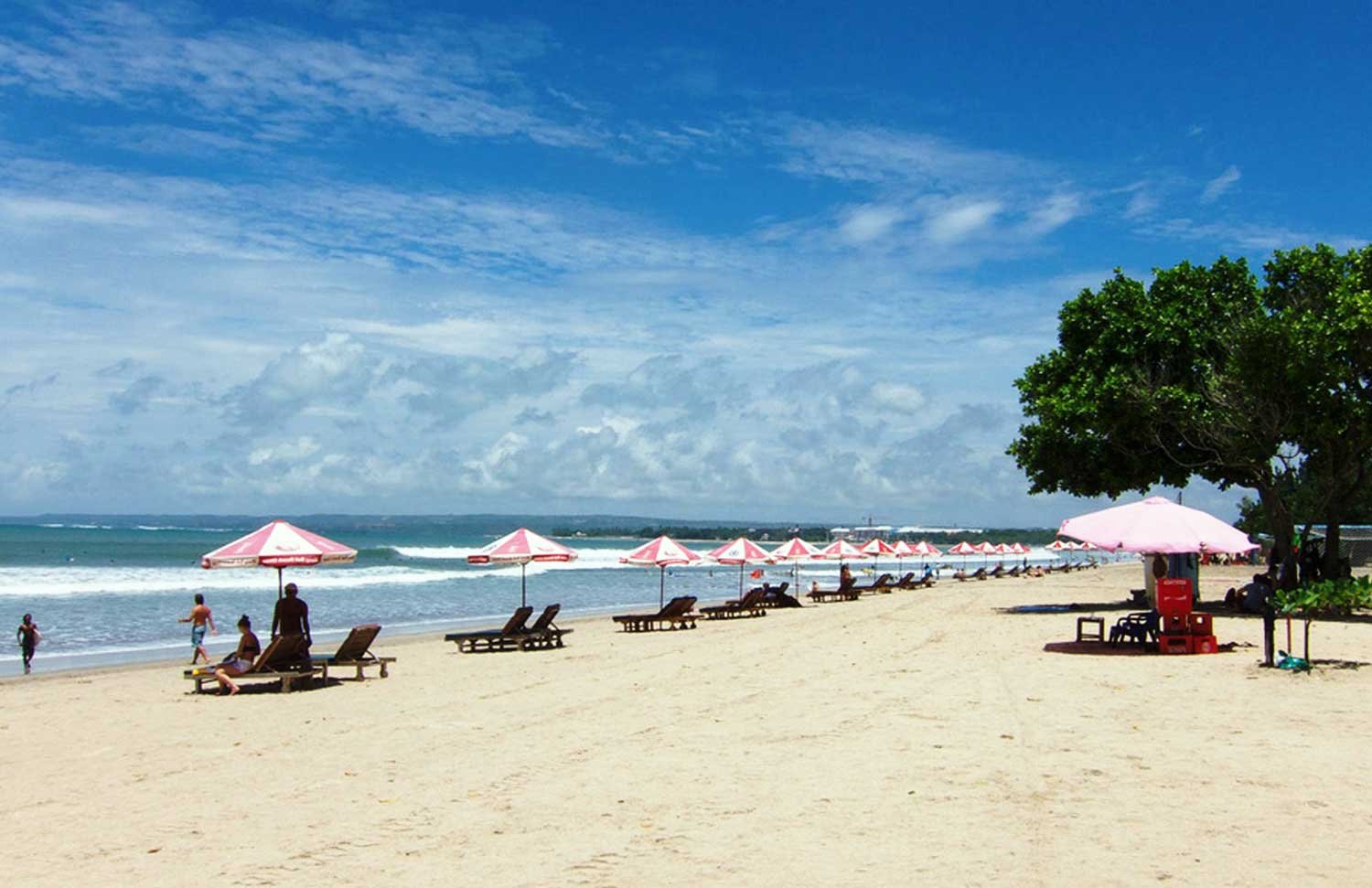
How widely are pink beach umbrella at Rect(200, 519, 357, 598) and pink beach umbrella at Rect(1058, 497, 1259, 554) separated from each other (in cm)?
1030

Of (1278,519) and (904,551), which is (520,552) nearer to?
(1278,519)

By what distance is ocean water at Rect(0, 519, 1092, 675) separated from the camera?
83.0 feet

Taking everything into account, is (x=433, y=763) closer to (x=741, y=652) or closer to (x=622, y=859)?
(x=622, y=859)

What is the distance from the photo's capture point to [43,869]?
21.0 ft

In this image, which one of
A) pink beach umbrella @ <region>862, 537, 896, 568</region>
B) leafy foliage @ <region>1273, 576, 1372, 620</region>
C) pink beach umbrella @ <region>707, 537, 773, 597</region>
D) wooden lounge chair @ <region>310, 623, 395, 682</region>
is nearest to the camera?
leafy foliage @ <region>1273, 576, 1372, 620</region>

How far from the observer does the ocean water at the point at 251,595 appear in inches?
996

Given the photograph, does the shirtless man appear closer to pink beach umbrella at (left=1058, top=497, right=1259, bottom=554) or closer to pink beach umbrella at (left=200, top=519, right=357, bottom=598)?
pink beach umbrella at (left=200, top=519, right=357, bottom=598)

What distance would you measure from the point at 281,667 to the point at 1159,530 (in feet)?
39.8

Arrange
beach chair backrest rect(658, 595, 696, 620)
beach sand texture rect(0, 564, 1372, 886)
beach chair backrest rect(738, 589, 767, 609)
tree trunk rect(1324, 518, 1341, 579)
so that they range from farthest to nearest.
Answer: beach chair backrest rect(738, 589, 767, 609) → beach chair backrest rect(658, 595, 696, 620) → tree trunk rect(1324, 518, 1341, 579) → beach sand texture rect(0, 564, 1372, 886)

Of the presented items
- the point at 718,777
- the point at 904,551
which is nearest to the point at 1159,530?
the point at 718,777

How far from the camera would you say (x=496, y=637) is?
66.3 ft

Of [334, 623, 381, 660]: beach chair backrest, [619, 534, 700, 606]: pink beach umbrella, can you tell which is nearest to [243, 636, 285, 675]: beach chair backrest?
[334, 623, 381, 660]: beach chair backrest

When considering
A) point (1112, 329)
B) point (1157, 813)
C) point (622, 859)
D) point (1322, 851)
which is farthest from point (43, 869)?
point (1112, 329)

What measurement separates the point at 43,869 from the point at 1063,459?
22585mm
